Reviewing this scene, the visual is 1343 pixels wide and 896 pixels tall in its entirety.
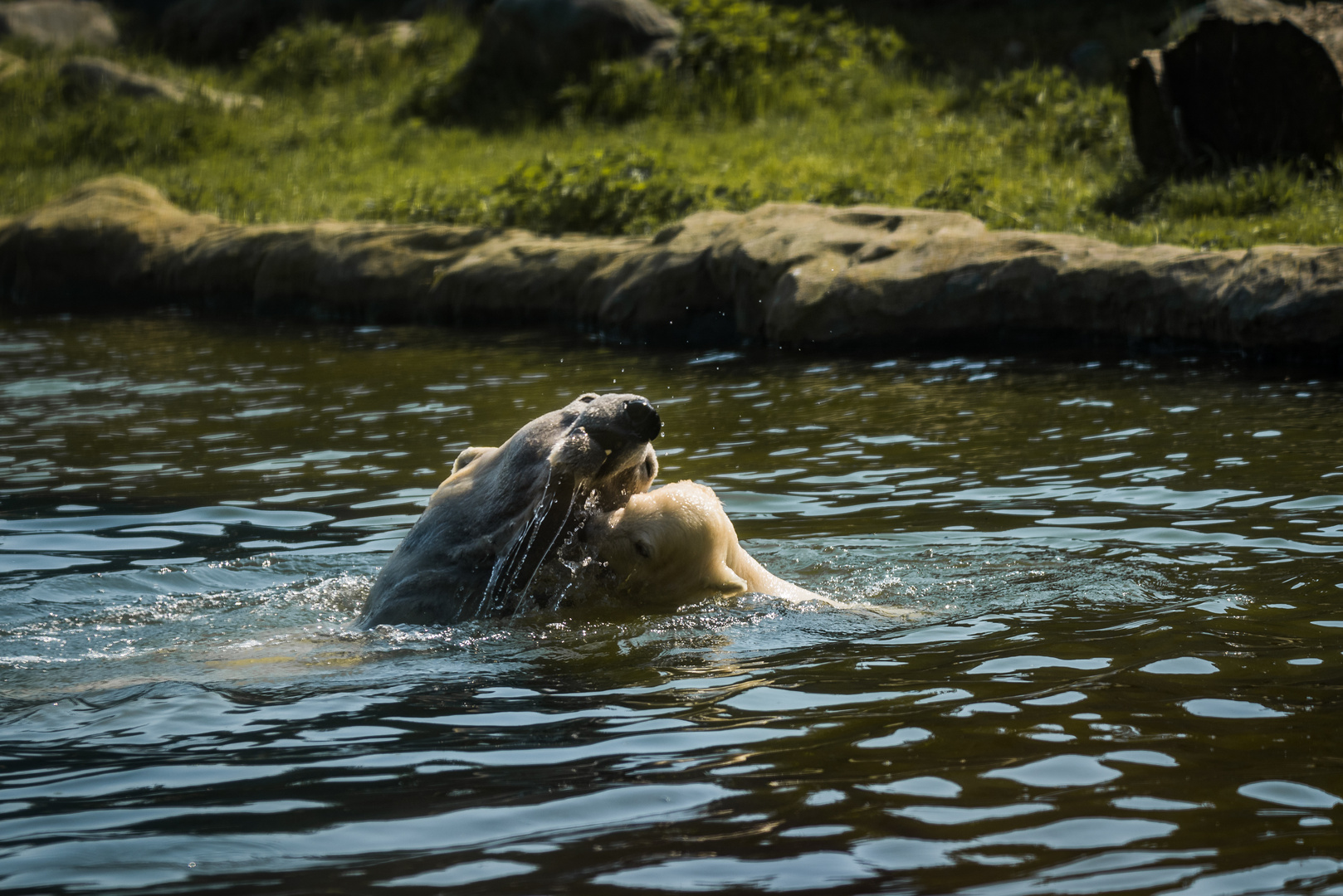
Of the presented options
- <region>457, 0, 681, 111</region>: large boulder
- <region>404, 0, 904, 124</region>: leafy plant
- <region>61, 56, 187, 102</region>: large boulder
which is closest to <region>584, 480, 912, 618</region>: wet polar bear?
<region>404, 0, 904, 124</region>: leafy plant

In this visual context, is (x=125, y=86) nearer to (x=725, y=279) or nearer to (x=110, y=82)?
(x=110, y=82)

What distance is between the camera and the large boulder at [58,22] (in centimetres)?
2467

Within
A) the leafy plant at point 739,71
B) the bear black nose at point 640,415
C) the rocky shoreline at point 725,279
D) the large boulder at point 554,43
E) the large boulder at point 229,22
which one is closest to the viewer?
the bear black nose at point 640,415

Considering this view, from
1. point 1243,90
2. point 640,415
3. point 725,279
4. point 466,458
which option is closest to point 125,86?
point 725,279

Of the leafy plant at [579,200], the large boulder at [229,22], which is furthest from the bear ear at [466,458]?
the large boulder at [229,22]

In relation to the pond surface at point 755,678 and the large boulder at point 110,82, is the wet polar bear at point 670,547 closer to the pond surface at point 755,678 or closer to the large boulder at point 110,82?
the pond surface at point 755,678

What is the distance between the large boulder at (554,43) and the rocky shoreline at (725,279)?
5.17 metres

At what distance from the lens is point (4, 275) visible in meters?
15.6

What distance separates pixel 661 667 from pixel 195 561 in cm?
240

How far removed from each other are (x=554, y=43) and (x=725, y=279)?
9.23 m

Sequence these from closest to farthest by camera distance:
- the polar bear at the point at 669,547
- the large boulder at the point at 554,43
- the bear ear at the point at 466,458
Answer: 1. the polar bear at the point at 669,547
2. the bear ear at the point at 466,458
3. the large boulder at the point at 554,43

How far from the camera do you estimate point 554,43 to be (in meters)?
19.0

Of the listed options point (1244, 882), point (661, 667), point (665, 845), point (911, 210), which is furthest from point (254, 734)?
point (911, 210)

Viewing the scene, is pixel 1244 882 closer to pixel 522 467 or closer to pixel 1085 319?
pixel 522 467
